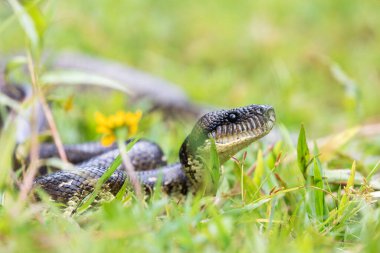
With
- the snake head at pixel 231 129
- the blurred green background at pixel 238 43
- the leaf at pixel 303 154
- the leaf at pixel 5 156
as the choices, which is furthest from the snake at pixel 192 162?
the blurred green background at pixel 238 43

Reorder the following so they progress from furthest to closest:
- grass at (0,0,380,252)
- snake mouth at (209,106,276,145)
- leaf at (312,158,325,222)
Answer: snake mouth at (209,106,276,145) → leaf at (312,158,325,222) → grass at (0,0,380,252)

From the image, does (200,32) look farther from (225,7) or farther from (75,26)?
(75,26)

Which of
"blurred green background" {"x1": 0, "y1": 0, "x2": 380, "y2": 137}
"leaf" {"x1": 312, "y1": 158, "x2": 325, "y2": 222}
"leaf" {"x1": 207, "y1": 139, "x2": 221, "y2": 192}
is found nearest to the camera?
"leaf" {"x1": 312, "y1": 158, "x2": 325, "y2": 222}

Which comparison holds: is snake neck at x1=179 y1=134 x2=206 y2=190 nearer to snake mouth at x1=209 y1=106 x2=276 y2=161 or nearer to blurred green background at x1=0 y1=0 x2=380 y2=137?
snake mouth at x1=209 y1=106 x2=276 y2=161

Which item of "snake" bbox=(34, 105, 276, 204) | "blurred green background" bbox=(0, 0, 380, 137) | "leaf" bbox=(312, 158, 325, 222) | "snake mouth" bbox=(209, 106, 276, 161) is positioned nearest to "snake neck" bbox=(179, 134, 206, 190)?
"snake" bbox=(34, 105, 276, 204)

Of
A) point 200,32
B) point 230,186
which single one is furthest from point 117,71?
point 230,186

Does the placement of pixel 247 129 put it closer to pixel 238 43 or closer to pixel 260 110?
pixel 260 110

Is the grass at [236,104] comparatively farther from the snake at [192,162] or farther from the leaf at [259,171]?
the snake at [192,162]
